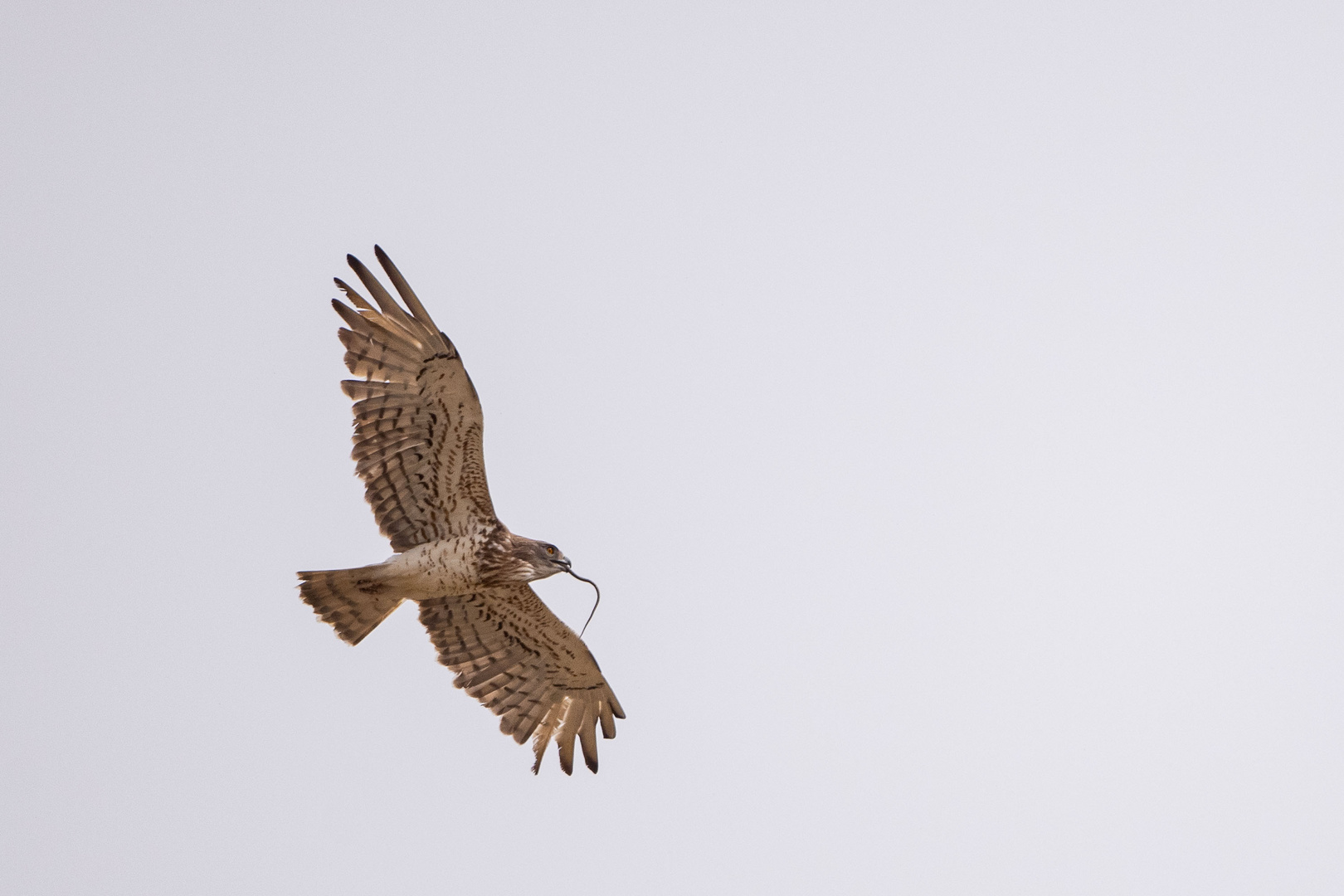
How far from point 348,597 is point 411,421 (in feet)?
5.26

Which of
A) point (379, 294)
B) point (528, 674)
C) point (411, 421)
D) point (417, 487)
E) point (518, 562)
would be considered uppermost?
point (379, 294)

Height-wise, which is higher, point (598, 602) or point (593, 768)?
point (598, 602)

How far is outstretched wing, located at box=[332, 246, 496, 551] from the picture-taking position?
11.2 metres

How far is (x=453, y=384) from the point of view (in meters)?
11.3

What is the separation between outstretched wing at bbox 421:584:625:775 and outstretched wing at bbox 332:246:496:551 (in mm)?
1137

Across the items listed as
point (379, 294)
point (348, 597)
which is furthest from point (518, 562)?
point (379, 294)

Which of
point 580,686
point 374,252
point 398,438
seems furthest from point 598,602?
point 374,252

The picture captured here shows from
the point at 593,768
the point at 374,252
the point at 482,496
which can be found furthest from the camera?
the point at 593,768

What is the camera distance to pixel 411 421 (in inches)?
451

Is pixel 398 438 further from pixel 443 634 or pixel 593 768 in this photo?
pixel 593 768

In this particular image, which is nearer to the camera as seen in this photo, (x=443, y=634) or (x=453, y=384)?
(x=453, y=384)

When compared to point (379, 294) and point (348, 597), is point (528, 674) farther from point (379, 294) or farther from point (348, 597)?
point (379, 294)

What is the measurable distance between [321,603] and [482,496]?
5.39ft

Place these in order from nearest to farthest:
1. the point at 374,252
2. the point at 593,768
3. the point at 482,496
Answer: the point at 374,252 → the point at 482,496 → the point at 593,768
